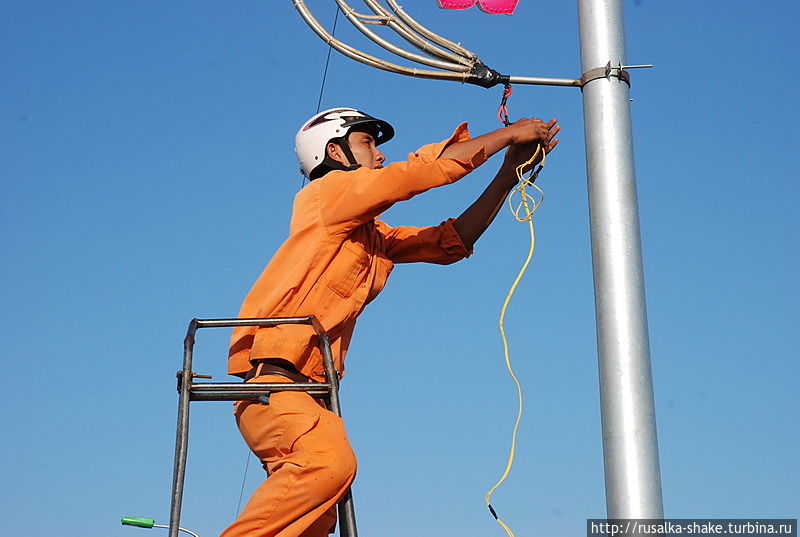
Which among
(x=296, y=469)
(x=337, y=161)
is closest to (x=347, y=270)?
(x=337, y=161)

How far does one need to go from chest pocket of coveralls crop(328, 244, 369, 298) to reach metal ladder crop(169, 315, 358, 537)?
0.36 metres

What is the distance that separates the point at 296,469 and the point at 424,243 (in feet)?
6.85

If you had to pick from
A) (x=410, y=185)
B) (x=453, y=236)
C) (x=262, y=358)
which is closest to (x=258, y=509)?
(x=262, y=358)

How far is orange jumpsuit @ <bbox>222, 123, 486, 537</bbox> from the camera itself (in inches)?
195

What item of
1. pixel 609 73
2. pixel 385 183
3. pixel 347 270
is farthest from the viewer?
pixel 347 270

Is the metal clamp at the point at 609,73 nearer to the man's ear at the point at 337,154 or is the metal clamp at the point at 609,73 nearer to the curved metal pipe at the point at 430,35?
the curved metal pipe at the point at 430,35

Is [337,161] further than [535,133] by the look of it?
Yes

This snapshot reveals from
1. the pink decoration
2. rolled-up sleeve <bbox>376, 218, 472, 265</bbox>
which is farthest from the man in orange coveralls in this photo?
the pink decoration

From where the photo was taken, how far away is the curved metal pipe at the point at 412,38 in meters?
5.01

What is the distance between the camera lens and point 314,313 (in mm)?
5621

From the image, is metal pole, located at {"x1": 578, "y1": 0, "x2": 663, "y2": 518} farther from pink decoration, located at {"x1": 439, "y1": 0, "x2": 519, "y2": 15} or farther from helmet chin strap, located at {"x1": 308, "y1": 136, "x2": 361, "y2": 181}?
helmet chin strap, located at {"x1": 308, "y1": 136, "x2": 361, "y2": 181}

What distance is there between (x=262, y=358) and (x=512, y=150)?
6.54 ft

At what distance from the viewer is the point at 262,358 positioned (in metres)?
5.48

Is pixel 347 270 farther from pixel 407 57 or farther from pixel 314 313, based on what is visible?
pixel 407 57
